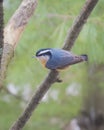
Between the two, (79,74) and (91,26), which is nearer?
(91,26)

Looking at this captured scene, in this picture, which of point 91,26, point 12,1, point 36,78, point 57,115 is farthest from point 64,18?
point 57,115

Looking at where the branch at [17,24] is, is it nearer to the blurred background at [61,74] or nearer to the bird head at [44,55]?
the bird head at [44,55]

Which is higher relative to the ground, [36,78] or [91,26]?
[91,26]

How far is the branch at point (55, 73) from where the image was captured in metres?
0.53

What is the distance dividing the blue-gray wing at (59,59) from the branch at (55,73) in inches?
1.2

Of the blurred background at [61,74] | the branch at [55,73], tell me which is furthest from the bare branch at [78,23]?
the blurred background at [61,74]

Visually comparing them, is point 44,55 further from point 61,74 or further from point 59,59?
point 61,74

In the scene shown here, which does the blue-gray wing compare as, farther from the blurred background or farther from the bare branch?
the blurred background

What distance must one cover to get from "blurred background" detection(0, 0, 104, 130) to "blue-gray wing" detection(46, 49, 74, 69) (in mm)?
526

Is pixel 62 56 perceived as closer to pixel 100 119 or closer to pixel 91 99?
pixel 100 119

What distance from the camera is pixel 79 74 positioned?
1.68 m

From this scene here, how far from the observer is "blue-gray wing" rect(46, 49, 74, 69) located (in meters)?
0.51

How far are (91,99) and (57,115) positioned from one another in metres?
0.20

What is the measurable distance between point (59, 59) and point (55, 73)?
5 centimetres
